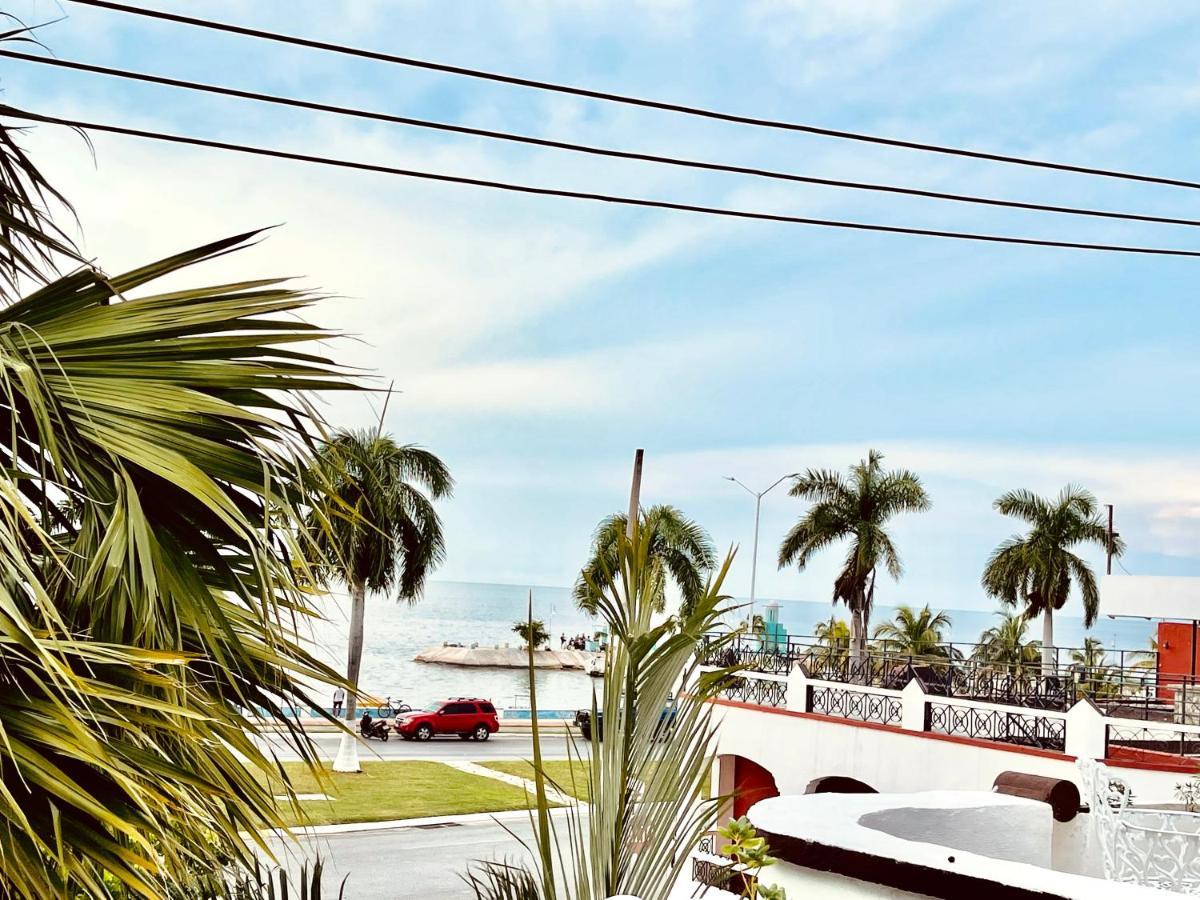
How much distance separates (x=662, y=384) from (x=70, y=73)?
78.9m

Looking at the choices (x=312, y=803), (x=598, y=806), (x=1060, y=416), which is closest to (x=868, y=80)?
(x=598, y=806)

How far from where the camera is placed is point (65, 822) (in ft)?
7.12

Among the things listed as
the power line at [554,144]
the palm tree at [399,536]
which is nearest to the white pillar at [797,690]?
the palm tree at [399,536]

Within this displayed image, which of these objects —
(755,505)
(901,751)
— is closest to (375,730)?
(755,505)

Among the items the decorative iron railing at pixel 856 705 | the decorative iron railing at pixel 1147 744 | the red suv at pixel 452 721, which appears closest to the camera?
the decorative iron railing at pixel 1147 744

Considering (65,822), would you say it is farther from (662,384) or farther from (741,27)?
(662,384)

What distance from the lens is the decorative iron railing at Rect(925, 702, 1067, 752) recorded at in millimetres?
16547

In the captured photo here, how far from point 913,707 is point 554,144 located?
533 inches

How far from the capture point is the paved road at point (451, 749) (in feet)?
108

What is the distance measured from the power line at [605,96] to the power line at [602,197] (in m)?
0.68

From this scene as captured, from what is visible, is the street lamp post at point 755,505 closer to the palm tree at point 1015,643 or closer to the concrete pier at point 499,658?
the palm tree at point 1015,643

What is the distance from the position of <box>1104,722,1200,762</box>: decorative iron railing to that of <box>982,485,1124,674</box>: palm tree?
23.3 metres

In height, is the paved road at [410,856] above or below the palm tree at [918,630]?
below

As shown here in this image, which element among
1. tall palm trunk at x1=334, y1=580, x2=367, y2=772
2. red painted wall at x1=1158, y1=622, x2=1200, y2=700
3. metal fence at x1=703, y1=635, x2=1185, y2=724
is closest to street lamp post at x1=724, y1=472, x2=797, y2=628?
red painted wall at x1=1158, y1=622, x2=1200, y2=700
